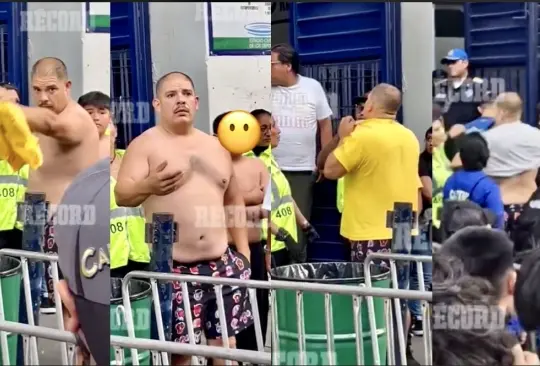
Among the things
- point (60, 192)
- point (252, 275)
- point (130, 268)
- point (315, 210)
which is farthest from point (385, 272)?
point (60, 192)

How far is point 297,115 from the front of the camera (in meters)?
2.24

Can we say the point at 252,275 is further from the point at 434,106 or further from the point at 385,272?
the point at 434,106

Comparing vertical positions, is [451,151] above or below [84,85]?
below

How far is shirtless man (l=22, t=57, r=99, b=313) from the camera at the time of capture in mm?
2256

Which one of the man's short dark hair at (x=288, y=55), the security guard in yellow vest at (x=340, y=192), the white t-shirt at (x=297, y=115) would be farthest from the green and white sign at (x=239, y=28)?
the security guard in yellow vest at (x=340, y=192)

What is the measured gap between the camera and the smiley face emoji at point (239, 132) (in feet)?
7.28

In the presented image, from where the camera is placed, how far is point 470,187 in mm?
2281

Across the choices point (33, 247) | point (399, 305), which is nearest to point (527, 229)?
point (399, 305)

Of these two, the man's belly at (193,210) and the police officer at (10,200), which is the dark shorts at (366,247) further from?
the police officer at (10,200)

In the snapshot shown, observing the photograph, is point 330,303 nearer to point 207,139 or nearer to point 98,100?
point 207,139

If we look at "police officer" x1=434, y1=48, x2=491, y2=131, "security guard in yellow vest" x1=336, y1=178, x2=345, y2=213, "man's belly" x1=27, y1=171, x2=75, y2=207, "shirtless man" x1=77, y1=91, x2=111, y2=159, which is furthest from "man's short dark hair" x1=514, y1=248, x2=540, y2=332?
"man's belly" x1=27, y1=171, x2=75, y2=207

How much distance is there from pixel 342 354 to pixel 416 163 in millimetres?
742

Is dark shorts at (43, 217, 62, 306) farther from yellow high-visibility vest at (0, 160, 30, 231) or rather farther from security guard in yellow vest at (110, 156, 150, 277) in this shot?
security guard in yellow vest at (110, 156, 150, 277)

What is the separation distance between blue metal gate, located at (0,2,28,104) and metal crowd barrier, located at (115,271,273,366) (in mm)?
812
